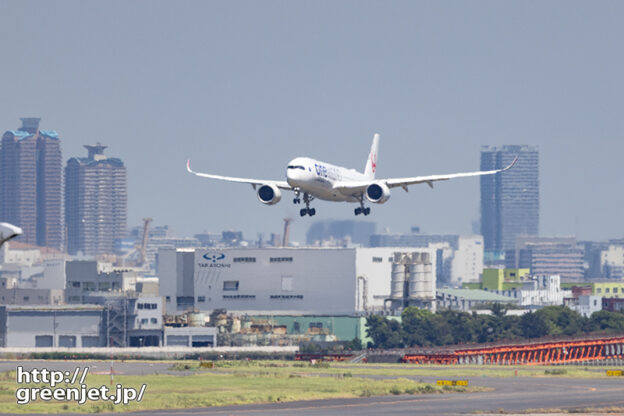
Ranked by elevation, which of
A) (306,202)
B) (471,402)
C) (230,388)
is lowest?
(471,402)

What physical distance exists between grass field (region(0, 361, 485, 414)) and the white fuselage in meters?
18.0

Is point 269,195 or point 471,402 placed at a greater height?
point 269,195

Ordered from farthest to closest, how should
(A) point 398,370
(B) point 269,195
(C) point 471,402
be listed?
(A) point 398,370, (B) point 269,195, (C) point 471,402

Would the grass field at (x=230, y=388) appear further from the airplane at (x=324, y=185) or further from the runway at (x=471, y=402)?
the airplane at (x=324, y=185)

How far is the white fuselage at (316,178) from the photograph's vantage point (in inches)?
5418

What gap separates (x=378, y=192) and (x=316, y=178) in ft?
25.1

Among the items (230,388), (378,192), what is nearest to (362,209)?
(378,192)

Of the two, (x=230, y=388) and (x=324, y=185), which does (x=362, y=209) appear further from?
(x=230, y=388)

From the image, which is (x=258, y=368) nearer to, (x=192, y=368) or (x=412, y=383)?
(x=192, y=368)

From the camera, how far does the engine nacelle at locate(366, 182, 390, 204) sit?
14384 centimetres

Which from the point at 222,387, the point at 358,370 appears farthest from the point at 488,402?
the point at 358,370

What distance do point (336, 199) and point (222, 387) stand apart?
81.0 ft

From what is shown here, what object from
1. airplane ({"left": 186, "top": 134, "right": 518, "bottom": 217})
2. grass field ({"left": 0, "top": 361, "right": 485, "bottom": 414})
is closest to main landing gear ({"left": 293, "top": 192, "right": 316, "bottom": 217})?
airplane ({"left": 186, "top": 134, "right": 518, "bottom": 217})

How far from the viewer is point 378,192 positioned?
144375 millimetres
